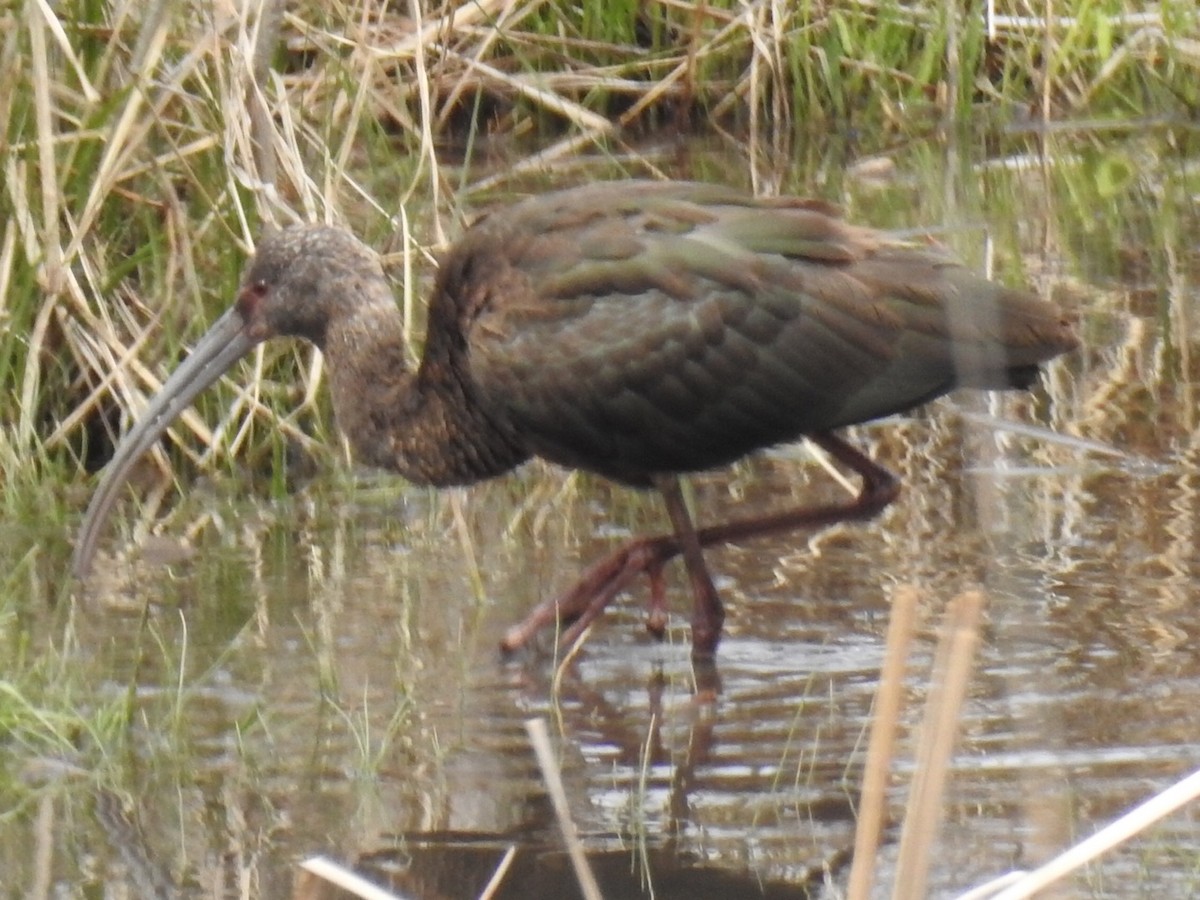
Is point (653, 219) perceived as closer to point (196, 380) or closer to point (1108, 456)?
point (196, 380)

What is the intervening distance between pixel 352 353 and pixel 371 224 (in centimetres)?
132

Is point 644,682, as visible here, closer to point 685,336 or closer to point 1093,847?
point 685,336

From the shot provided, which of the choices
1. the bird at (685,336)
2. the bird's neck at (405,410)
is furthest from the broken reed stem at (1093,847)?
the bird's neck at (405,410)

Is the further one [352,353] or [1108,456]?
[1108,456]

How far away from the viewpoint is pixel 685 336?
207 inches

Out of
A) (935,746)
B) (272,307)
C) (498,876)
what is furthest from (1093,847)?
(272,307)

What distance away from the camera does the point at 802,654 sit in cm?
515

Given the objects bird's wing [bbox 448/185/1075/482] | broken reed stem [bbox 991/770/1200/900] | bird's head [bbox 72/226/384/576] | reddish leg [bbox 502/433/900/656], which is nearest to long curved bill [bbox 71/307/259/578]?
bird's head [bbox 72/226/384/576]

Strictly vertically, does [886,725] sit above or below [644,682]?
above

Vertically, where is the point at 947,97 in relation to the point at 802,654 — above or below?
above

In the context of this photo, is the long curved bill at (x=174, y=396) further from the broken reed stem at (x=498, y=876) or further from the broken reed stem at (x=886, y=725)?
the broken reed stem at (x=886, y=725)

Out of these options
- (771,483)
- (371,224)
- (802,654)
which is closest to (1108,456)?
(771,483)

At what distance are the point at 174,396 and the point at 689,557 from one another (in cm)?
134

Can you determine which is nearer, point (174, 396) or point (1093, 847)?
point (1093, 847)
